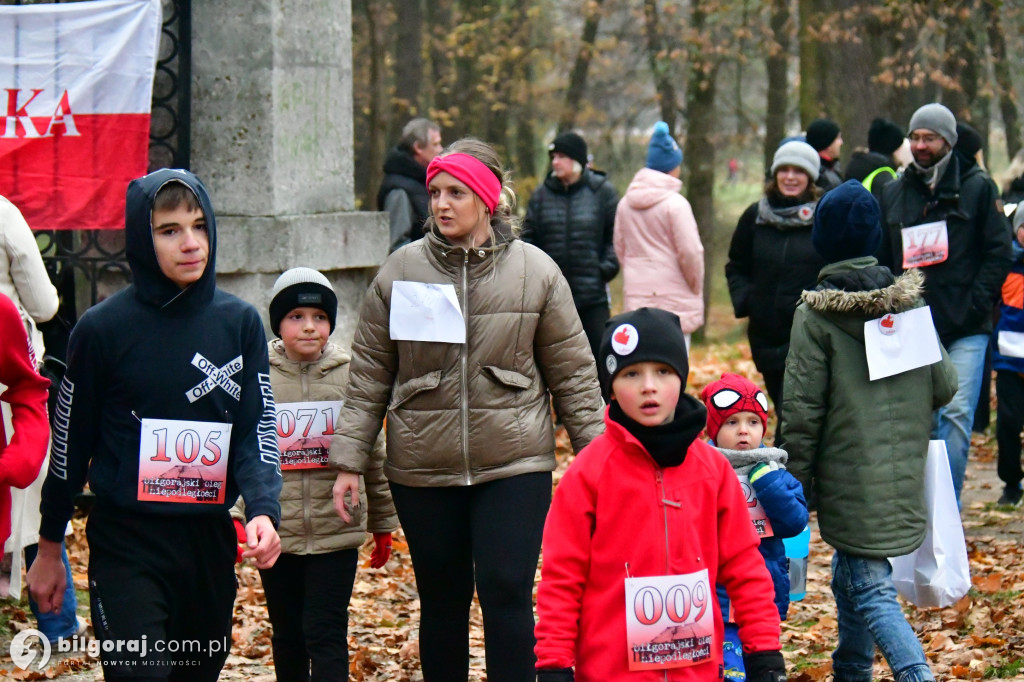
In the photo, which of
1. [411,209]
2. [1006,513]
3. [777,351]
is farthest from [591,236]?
[1006,513]

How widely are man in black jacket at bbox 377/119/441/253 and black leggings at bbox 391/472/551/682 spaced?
578 cm

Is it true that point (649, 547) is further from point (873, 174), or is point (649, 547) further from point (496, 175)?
point (873, 174)

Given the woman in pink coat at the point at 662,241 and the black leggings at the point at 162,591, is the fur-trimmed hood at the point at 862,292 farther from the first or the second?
the woman in pink coat at the point at 662,241

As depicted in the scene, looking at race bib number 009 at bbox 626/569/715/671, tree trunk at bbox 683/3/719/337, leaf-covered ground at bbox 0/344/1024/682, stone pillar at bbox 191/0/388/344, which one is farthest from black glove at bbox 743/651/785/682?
tree trunk at bbox 683/3/719/337

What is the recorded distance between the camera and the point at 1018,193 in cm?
1035

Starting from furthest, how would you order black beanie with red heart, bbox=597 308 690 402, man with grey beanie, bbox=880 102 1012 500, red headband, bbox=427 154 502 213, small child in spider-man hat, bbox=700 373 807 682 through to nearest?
man with grey beanie, bbox=880 102 1012 500 < red headband, bbox=427 154 502 213 < small child in spider-man hat, bbox=700 373 807 682 < black beanie with red heart, bbox=597 308 690 402

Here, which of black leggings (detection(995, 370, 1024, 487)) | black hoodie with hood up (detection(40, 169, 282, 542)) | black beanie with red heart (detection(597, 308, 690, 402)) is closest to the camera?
black beanie with red heart (detection(597, 308, 690, 402))

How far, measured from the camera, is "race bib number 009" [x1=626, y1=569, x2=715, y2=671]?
384 centimetres

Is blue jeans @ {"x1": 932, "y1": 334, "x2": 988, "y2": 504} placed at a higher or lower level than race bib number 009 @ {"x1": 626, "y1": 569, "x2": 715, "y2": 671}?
higher

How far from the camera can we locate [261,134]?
7.98m

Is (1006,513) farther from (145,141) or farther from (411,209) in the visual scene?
(145,141)

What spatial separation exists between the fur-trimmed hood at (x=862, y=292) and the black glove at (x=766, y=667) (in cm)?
178

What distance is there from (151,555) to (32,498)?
270 cm

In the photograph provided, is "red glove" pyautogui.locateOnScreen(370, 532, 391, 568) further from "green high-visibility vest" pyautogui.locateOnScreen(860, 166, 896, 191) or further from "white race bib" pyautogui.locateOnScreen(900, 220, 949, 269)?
"green high-visibility vest" pyautogui.locateOnScreen(860, 166, 896, 191)
